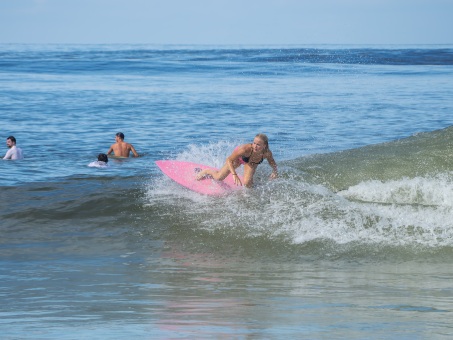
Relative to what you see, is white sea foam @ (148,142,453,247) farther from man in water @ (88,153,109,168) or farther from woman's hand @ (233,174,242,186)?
man in water @ (88,153,109,168)

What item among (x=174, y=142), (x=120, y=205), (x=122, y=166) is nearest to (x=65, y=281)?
(x=120, y=205)

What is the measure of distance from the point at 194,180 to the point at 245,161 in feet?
3.85

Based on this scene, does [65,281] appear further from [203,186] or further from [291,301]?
[203,186]

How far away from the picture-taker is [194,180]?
14516 millimetres

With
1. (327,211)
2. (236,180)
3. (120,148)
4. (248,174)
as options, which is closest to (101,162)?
(120,148)

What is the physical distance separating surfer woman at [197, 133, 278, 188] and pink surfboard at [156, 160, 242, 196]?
0.41 feet

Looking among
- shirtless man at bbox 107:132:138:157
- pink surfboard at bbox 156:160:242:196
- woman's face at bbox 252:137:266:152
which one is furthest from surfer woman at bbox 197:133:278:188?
shirtless man at bbox 107:132:138:157

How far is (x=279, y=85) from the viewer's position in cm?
5188

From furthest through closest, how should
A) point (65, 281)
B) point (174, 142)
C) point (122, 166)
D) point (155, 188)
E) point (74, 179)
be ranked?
point (174, 142) → point (122, 166) → point (74, 179) → point (155, 188) → point (65, 281)

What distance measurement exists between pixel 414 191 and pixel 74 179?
24.6ft

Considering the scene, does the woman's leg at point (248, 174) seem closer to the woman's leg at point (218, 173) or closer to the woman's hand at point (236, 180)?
the woman's leg at point (218, 173)

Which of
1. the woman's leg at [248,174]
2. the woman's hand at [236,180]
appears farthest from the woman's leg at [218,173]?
the woman's hand at [236,180]

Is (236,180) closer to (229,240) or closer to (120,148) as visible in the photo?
(229,240)

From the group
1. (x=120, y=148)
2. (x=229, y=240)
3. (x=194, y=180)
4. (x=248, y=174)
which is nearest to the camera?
(x=229, y=240)
